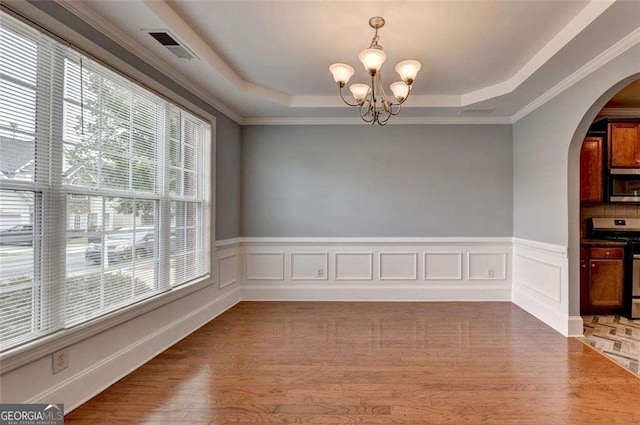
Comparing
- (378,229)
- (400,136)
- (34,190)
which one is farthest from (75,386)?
(400,136)

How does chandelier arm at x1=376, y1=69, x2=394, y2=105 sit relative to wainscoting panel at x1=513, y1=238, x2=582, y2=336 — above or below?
above

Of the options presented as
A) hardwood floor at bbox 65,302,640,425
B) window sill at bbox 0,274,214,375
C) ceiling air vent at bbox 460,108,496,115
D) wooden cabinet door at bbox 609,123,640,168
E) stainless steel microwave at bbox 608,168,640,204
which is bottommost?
hardwood floor at bbox 65,302,640,425

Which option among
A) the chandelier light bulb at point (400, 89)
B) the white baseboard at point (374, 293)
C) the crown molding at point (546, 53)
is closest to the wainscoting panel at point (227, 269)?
the white baseboard at point (374, 293)

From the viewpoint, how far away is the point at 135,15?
7.04 feet

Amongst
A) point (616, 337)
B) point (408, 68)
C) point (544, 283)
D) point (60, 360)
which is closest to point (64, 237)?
point (60, 360)

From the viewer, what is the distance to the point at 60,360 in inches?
78.3

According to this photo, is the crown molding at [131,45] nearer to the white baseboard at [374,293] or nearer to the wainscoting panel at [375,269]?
the wainscoting panel at [375,269]

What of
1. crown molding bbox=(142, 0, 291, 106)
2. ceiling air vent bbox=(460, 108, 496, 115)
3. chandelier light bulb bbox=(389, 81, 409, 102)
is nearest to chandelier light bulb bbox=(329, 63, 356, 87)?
chandelier light bulb bbox=(389, 81, 409, 102)

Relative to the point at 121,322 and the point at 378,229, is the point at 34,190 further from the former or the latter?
the point at 378,229

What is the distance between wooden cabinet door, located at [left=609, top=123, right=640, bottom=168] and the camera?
3936 mm

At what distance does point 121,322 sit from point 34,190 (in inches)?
45.7

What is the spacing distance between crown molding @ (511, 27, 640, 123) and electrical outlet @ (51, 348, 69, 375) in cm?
454

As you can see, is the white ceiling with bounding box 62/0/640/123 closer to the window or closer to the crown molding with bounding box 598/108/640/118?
the window

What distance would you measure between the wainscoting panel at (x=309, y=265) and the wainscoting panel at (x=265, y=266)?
0.62ft
